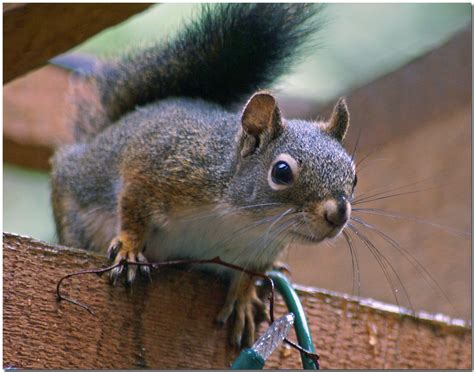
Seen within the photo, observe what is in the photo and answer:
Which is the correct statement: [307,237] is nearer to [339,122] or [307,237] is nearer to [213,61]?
[339,122]

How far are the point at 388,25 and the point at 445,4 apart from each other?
200 mm

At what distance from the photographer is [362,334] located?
192 cm

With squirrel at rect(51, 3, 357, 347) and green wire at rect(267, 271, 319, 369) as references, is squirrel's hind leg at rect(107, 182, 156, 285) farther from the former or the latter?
green wire at rect(267, 271, 319, 369)

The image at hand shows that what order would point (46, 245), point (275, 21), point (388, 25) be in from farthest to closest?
point (388, 25) < point (275, 21) < point (46, 245)

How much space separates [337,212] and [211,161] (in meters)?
0.46

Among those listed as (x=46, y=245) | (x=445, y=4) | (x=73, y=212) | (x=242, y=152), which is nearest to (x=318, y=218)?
(x=242, y=152)

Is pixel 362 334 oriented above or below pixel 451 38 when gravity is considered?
below

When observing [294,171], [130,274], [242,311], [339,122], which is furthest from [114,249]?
[339,122]

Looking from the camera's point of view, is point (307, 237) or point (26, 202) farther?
point (26, 202)

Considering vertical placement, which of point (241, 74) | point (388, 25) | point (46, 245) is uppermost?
point (388, 25)

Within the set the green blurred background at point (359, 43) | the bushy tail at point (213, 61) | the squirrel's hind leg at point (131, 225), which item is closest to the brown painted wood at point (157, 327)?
the squirrel's hind leg at point (131, 225)

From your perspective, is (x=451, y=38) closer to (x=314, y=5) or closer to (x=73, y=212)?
(x=314, y=5)

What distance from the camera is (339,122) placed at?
6.42 feet

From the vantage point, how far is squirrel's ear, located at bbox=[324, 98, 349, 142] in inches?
76.5
